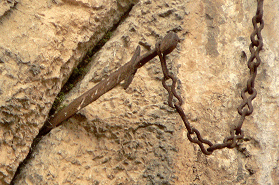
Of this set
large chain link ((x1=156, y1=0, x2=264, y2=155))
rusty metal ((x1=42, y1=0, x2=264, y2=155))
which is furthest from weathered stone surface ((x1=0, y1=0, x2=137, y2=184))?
large chain link ((x1=156, y1=0, x2=264, y2=155))

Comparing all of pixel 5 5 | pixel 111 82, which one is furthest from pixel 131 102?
pixel 5 5

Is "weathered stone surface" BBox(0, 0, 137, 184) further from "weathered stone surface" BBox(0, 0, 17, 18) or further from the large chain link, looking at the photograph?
the large chain link

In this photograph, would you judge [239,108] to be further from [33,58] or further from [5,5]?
[5,5]

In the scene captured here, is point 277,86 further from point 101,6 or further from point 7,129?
point 7,129

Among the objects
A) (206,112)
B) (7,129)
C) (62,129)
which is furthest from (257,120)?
(7,129)

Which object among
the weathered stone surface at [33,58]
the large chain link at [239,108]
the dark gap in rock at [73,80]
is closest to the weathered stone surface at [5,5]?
the weathered stone surface at [33,58]

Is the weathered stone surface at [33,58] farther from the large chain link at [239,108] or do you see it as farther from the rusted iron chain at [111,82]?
the large chain link at [239,108]
